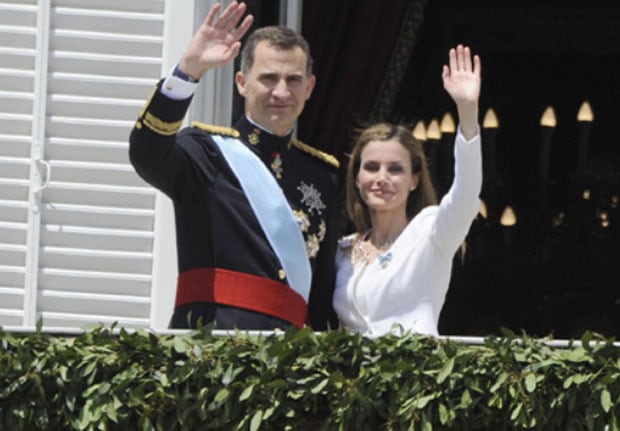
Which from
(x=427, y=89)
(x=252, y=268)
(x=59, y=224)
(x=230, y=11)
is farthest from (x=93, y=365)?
(x=427, y=89)

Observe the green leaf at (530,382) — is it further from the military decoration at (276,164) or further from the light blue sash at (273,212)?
the military decoration at (276,164)

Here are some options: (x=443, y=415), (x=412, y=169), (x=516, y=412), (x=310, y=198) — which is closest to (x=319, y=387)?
(x=443, y=415)

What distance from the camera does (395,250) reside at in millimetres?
7781

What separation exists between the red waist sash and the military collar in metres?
0.45

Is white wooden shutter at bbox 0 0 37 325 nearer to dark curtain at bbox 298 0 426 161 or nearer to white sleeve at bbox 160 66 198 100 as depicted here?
dark curtain at bbox 298 0 426 161

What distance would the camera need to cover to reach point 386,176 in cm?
788

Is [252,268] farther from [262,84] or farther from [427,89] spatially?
[427,89]

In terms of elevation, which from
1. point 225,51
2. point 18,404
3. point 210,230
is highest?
point 225,51

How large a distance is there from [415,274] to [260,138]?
66cm

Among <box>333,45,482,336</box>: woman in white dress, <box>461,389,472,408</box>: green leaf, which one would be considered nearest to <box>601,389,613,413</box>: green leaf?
<box>461,389,472,408</box>: green leaf

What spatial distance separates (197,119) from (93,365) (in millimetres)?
1933

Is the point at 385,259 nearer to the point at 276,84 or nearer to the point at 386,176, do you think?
the point at 386,176

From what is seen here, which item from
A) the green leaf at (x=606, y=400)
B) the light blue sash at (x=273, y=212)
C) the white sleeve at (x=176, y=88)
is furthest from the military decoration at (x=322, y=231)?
the green leaf at (x=606, y=400)

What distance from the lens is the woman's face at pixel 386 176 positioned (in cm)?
786
